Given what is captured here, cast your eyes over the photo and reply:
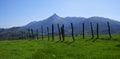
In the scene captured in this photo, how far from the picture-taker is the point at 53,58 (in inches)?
1130

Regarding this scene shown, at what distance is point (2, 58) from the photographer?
30.1 meters

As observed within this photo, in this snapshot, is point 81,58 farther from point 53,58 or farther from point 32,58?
point 32,58

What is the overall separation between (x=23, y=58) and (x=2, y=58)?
9.86ft

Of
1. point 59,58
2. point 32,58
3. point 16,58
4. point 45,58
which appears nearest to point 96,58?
point 59,58

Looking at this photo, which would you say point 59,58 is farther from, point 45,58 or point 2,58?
point 2,58

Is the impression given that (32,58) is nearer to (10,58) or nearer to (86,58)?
(10,58)

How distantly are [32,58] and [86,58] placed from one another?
749cm

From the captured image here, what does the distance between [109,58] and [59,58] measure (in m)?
6.72

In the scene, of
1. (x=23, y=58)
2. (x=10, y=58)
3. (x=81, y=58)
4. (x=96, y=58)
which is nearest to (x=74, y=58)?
(x=81, y=58)

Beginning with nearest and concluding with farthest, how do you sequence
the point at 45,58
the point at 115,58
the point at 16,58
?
the point at 115,58 → the point at 45,58 → the point at 16,58

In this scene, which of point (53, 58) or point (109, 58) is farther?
point (53, 58)

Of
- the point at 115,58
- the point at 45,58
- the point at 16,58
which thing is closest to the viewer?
the point at 115,58

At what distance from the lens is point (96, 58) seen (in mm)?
27031

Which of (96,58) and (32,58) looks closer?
(96,58)
